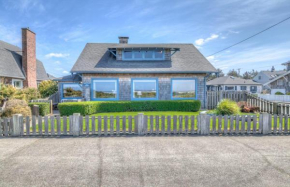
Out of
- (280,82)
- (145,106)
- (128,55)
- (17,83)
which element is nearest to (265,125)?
(145,106)

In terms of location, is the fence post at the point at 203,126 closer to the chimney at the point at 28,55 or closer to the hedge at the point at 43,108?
the hedge at the point at 43,108

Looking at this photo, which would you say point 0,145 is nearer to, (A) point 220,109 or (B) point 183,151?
(B) point 183,151

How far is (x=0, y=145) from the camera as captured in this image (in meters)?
5.33

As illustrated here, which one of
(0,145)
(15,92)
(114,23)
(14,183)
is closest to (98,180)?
(14,183)

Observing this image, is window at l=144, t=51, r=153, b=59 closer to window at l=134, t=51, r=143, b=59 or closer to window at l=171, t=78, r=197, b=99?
window at l=134, t=51, r=143, b=59

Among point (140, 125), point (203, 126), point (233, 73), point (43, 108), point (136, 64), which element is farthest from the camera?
point (233, 73)

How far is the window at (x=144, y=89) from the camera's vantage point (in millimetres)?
13477

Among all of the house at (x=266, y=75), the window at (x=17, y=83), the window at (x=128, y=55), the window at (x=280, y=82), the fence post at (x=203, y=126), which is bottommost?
the fence post at (x=203, y=126)

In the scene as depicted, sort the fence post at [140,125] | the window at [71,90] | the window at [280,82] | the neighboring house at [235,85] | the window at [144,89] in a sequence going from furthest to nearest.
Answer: the neighboring house at [235,85] → the window at [280,82] → the window at [71,90] → the window at [144,89] → the fence post at [140,125]

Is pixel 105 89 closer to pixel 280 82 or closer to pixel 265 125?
pixel 265 125

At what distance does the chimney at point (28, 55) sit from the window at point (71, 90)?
278 inches

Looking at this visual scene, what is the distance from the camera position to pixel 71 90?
1430cm

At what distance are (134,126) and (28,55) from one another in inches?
722

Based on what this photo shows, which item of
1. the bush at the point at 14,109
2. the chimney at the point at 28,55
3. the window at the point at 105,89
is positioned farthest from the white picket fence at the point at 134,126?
the chimney at the point at 28,55
